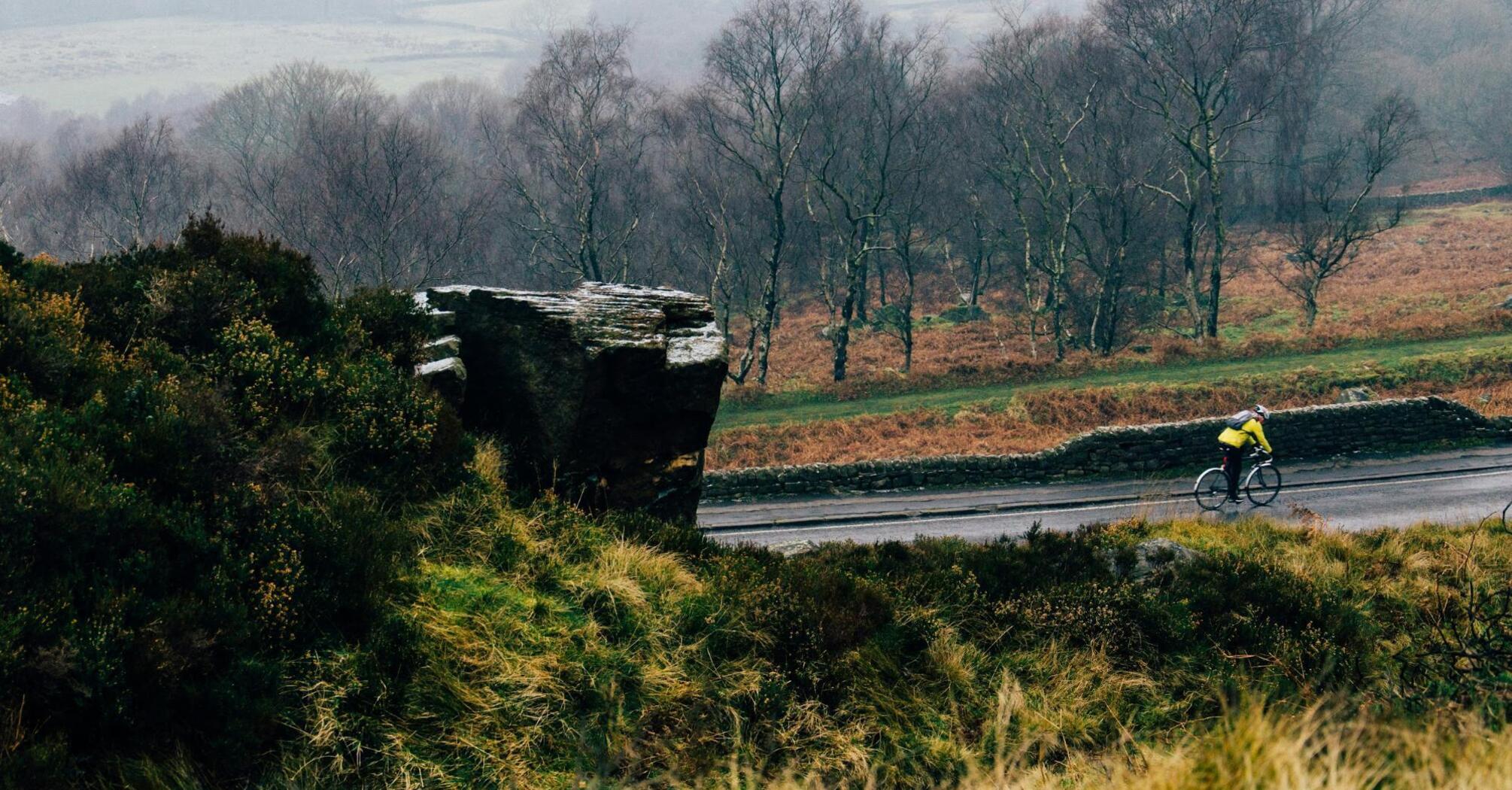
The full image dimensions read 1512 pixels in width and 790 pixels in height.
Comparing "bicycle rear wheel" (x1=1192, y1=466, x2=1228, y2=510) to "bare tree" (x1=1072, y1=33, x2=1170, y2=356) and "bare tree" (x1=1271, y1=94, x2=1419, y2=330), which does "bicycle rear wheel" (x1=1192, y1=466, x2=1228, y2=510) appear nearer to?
"bare tree" (x1=1072, y1=33, x2=1170, y2=356)

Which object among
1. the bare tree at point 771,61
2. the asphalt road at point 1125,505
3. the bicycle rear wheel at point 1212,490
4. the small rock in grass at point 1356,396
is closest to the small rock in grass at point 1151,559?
the asphalt road at point 1125,505

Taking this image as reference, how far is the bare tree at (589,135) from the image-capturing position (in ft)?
135

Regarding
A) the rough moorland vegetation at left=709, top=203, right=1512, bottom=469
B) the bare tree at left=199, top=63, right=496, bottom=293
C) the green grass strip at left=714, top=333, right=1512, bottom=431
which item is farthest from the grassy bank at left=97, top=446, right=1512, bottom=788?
the bare tree at left=199, top=63, right=496, bottom=293

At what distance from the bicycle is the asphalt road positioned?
0.26 m

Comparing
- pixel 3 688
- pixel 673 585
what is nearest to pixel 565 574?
pixel 673 585

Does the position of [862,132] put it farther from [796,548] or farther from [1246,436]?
[796,548]

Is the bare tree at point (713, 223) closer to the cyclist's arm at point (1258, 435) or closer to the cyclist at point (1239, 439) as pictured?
the cyclist at point (1239, 439)

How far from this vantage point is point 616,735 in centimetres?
676

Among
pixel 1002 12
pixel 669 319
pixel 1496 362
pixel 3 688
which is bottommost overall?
pixel 1496 362

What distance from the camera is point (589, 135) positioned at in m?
43.0

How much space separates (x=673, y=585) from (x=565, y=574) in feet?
3.35

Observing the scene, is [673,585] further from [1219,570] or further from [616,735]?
[1219,570]

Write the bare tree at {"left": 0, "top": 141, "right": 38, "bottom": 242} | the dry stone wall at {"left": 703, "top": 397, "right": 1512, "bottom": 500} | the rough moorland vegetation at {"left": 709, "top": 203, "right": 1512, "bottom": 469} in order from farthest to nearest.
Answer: the bare tree at {"left": 0, "top": 141, "right": 38, "bottom": 242}
the rough moorland vegetation at {"left": 709, "top": 203, "right": 1512, "bottom": 469}
the dry stone wall at {"left": 703, "top": 397, "right": 1512, "bottom": 500}

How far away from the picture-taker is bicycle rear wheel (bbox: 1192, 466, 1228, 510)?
718 inches
